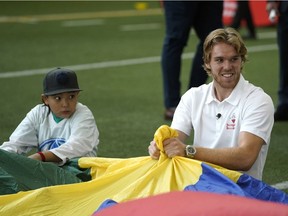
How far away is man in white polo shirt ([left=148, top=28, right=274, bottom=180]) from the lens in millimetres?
4867

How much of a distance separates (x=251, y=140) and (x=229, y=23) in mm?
10376

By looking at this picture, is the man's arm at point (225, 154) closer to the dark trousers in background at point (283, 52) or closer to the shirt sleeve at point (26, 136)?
the shirt sleeve at point (26, 136)

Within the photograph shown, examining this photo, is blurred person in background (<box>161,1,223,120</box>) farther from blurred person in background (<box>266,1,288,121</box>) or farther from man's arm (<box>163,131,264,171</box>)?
man's arm (<box>163,131,264,171</box>)

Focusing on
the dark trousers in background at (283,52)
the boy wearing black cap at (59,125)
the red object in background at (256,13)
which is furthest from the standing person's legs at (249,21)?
the boy wearing black cap at (59,125)

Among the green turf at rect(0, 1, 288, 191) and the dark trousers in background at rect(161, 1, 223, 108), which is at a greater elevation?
the dark trousers in background at rect(161, 1, 223, 108)

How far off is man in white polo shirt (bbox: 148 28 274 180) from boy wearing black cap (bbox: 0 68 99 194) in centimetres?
72

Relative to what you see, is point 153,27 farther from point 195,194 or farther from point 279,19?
point 195,194

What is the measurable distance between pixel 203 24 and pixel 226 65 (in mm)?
3241

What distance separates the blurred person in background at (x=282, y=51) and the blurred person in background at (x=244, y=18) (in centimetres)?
545

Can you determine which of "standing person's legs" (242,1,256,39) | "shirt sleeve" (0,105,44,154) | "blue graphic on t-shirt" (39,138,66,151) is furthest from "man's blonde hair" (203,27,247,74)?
"standing person's legs" (242,1,256,39)

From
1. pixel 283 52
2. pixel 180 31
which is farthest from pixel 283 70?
pixel 180 31

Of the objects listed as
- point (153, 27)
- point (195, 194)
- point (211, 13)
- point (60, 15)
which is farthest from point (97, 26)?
point (195, 194)

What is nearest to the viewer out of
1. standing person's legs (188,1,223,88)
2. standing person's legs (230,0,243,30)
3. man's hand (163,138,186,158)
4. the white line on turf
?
man's hand (163,138,186,158)

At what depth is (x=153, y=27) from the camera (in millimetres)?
15508
